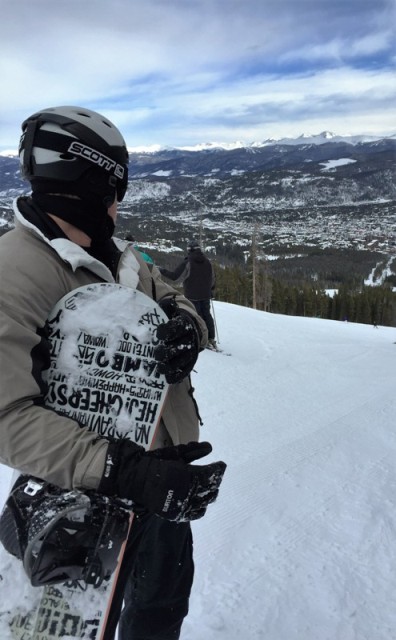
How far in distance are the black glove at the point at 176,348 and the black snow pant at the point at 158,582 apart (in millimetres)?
737

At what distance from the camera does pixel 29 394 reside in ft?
3.90

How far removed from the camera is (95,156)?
149 cm

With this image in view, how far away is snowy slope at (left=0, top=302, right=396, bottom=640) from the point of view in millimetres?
2549

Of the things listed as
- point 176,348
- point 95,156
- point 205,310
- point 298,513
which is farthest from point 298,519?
point 205,310

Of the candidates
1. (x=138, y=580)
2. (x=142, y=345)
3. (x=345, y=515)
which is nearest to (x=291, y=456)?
(x=345, y=515)

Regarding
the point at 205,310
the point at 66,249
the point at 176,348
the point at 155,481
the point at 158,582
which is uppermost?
the point at 66,249

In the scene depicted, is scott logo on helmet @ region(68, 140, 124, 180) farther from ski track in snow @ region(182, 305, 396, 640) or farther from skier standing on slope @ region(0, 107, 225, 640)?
ski track in snow @ region(182, 305, 396, 640)

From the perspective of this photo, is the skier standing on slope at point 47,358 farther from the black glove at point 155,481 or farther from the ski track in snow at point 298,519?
the ski track in snow at point 298,519

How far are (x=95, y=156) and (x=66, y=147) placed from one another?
10 cm

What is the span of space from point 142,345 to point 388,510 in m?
3.05

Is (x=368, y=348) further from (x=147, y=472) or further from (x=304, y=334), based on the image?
(x=147, y=472)

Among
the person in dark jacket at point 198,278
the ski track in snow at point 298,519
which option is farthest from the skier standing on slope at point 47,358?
the person in dark jacket at point 198,278

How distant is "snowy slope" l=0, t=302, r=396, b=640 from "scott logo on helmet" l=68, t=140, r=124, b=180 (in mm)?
2391

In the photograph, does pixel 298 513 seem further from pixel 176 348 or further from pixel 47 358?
pixel 47 358
